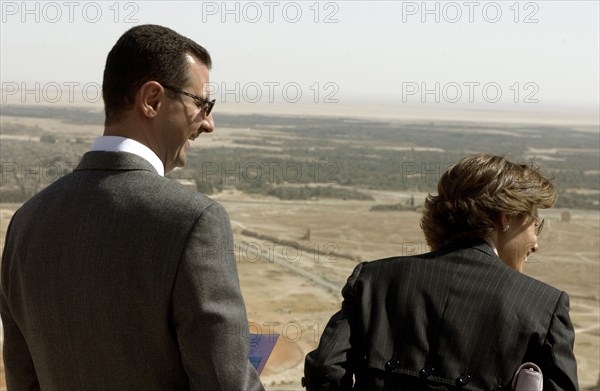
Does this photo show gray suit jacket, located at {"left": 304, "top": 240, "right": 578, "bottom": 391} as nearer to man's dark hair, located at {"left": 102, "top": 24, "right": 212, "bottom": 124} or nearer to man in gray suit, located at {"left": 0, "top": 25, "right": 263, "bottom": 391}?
man in gray suit, located at {"left": 0, "top": 25, "right": 263, "bottom": 391}

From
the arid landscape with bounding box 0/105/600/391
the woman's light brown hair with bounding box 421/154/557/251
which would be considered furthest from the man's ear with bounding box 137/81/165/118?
the arid landscape with bounding box 0/105/600/391

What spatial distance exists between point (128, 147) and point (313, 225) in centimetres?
2957

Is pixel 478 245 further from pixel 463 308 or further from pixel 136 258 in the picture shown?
pixel 136 258

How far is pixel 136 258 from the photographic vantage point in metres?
1.92

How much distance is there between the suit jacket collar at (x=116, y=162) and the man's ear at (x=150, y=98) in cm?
11

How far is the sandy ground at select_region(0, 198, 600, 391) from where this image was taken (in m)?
16.7

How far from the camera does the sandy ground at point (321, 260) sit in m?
16.7

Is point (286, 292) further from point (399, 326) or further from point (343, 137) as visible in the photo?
point (343, 137)

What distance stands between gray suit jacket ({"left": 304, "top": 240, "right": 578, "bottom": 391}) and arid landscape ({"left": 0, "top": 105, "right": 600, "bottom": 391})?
31.2 inches

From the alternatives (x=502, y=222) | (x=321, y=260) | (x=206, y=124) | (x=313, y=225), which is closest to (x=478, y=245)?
(x=502, y=222)

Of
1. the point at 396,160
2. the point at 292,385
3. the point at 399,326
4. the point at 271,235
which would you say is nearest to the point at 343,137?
the point at 396,160

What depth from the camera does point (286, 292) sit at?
2070 centimetres

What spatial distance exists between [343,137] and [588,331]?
60.0m

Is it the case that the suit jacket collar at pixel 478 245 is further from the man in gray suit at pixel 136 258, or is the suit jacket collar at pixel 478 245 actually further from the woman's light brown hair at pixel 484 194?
the man in gray suit at pixel 136 258
